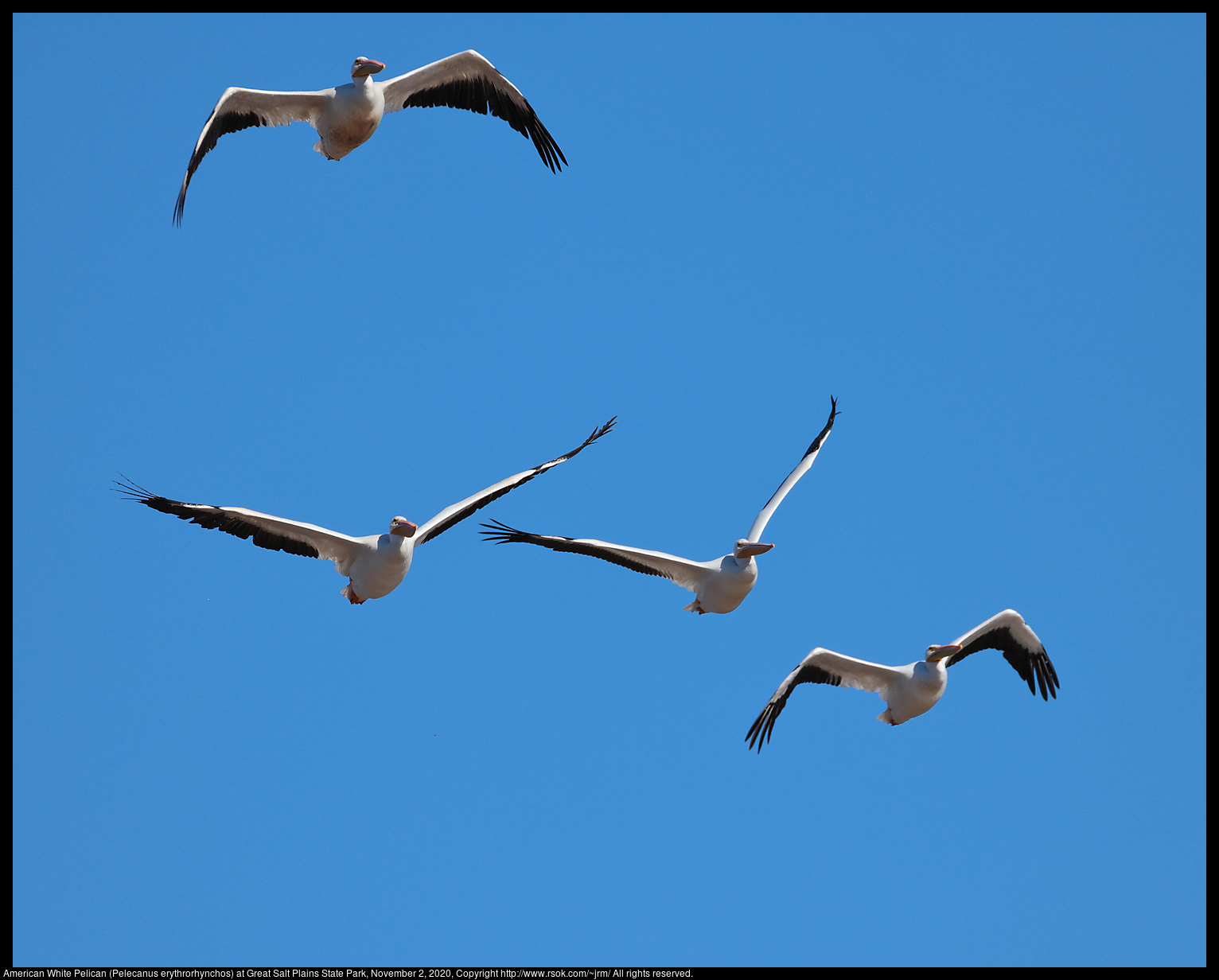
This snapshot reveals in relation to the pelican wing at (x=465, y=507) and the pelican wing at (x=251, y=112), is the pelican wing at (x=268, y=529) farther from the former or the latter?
the pelican wing at (x=251, y=112)

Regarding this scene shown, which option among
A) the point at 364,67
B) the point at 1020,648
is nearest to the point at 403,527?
the point at 364,67

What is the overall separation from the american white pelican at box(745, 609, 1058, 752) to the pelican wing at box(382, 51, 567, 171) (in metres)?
7.88

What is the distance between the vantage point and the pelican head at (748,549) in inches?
641

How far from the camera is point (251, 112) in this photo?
1627 cm

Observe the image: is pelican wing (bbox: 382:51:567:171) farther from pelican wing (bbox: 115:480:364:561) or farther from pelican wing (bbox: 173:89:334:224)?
pelican wing (bbox: 115:480:364:561)

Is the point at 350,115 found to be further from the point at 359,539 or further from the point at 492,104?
the point at 359,539

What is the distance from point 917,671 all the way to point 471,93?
9.98 meters

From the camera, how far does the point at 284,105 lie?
1616 centimetres

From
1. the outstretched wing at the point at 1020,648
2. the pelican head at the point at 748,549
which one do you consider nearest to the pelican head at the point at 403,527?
the pelican head at the point at 748,549

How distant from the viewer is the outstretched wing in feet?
57.1

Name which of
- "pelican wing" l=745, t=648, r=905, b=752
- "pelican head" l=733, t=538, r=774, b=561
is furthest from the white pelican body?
"pelican wing" l=745, t=648, r=905, b=752

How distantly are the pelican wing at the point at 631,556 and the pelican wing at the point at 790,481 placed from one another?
3.47 ft
